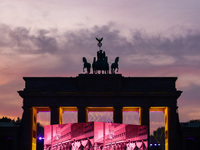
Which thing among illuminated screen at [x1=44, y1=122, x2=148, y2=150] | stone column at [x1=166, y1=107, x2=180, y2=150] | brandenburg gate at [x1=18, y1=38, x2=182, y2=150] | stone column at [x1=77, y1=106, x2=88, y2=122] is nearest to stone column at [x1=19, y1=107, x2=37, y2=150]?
brandenburg gate at [x1=18, y1=38, x2=182, y2=150]

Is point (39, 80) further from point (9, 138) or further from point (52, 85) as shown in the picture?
point (9, 138)

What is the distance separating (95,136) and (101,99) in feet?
73.5

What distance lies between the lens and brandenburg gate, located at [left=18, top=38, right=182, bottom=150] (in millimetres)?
80188

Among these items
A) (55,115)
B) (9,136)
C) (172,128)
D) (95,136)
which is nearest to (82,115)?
(55,115)

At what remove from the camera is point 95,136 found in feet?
192

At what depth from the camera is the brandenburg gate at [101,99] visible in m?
80.2

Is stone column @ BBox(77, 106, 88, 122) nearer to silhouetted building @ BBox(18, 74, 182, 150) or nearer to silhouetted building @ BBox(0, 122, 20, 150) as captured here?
silhouetted building @ BBox(18, 74, 182, 150)

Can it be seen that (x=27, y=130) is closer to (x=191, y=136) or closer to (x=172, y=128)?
(x=172, y=128)

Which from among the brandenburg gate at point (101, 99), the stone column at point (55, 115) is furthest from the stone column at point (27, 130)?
the stone column at point (55, 115)

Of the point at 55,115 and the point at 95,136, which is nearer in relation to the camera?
the point at 95,136

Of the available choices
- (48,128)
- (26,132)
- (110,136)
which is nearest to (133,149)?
(110,136)

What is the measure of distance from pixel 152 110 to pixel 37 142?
21100 mm

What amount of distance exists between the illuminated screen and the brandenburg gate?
14887 millimetres

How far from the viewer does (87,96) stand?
265 feet
